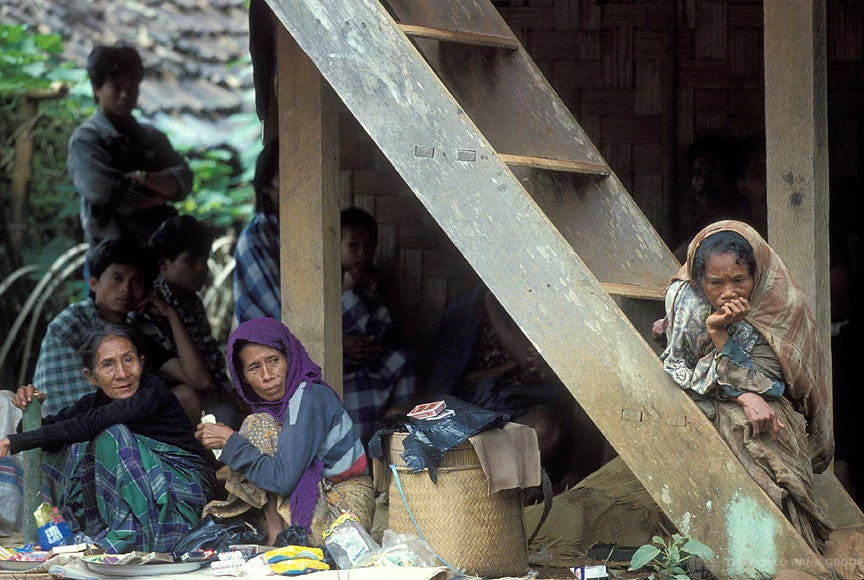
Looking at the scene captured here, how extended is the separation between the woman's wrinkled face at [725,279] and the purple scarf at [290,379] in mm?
1563

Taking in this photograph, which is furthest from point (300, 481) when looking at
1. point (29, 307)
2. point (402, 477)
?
point (29, 307)

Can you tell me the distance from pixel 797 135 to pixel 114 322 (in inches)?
133

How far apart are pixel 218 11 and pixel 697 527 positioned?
718cm

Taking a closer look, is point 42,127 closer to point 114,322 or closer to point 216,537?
point 114,322

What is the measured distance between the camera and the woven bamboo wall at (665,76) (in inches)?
267

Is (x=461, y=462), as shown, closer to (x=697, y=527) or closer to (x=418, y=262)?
(x=697, y=527)

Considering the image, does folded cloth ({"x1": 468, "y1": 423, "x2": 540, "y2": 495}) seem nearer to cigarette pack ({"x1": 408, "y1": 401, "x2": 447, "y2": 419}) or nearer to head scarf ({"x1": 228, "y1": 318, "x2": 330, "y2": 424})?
cigarette pack ({"x1": 408, "y1": 401, "x2": 447, "y2": 419})

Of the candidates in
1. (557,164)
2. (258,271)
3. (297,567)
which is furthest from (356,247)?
(297,567)

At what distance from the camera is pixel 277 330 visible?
4988 millimetres

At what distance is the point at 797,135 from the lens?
4.62 m

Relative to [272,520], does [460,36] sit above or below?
above

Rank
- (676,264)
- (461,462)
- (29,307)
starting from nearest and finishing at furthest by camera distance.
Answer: (461,462) < (676,264) < (29,307)

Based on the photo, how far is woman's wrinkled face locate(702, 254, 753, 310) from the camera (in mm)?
4227

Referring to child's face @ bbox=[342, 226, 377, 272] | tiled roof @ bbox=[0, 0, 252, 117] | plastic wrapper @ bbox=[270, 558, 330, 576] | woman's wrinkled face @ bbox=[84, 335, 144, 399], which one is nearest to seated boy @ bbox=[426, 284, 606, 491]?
child's face @ bbox=[342, 226, 377, 272]
